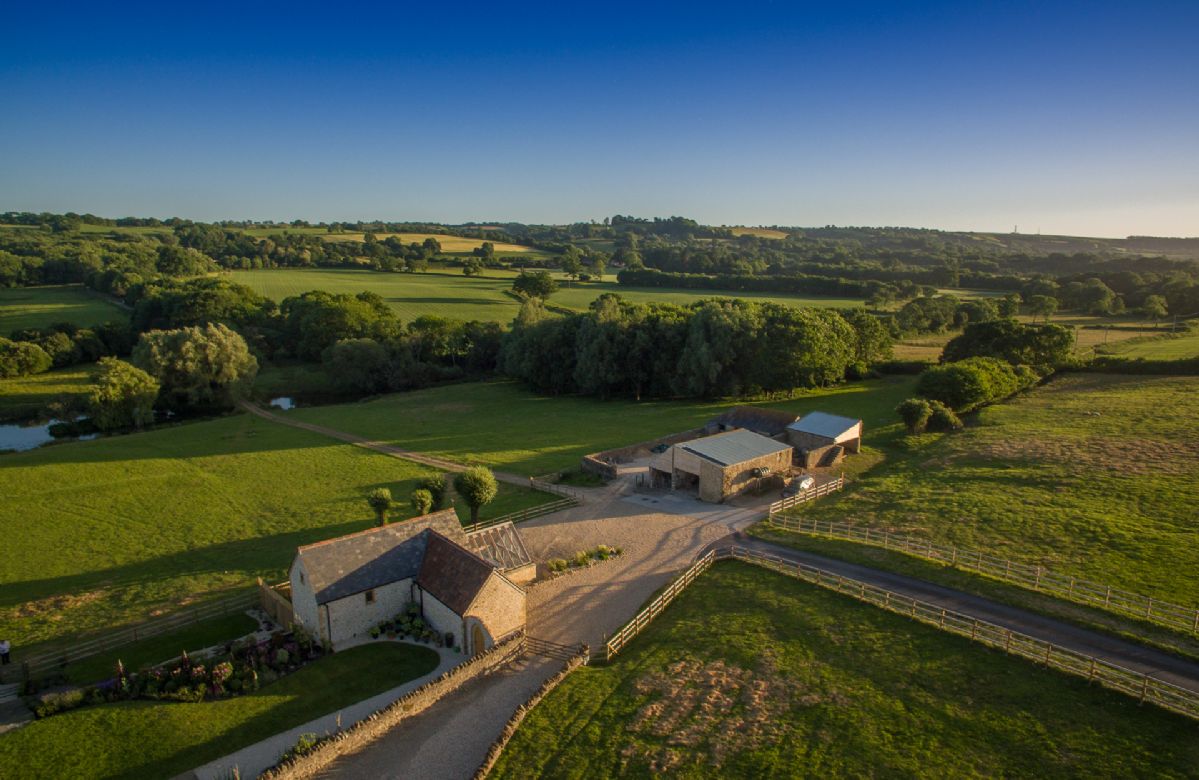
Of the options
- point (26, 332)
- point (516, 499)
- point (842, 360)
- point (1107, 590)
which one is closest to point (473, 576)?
point (516, 499)

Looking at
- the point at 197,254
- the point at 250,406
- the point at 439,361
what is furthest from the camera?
the point at 197,254

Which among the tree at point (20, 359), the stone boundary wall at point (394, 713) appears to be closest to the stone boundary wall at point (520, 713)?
the stone boundary wall at point (394, 713)

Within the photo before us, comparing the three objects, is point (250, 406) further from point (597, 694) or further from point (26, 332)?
point (597, 694)

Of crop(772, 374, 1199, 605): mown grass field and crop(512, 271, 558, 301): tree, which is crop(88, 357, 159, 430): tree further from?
crop(512, 271, 558, 301): tree

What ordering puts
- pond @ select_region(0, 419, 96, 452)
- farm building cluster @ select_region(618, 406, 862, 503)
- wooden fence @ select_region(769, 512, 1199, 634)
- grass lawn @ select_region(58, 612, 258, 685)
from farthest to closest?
1. pond @ select_region(0, 419, 96, 452)
2. farm building cluster @ select_region(618, 406, 862, 503)
3. grass lawn @ select_region(58, 612, 258, 685)
4. wooden fence @ select_region(769, 512, 1199, 634)

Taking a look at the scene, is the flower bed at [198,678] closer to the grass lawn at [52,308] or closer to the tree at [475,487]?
the tree at [475,487]

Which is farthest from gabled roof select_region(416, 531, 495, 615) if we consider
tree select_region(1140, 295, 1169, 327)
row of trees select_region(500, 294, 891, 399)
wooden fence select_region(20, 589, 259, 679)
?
tree select_region(1140, 295, 1169, 327)

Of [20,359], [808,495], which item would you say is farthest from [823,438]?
[20,359]
